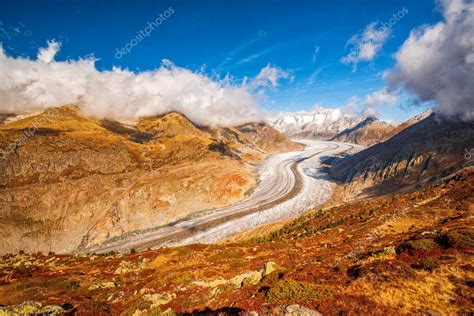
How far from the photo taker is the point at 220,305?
17422 millimetres

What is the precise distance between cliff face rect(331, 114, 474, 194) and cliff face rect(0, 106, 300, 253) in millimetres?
48353

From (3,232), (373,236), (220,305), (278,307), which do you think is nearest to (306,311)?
(278,307)

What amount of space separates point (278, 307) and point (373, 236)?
22.8 meters

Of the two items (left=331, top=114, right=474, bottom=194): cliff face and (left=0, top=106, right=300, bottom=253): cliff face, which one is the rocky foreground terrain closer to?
(left=331, top=114, right=474, bottom=194): cliff face

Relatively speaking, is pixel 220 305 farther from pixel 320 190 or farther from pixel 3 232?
pixel 3 232

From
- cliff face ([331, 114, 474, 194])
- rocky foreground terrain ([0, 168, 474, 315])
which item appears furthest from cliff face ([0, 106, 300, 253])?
rocky foreground terrain ([0, 168, 474, 315])

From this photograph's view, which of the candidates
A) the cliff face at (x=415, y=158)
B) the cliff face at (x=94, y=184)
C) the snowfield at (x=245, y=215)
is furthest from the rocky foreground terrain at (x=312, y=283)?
the cliff face at (x=94, y=184)

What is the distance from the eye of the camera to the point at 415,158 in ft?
290

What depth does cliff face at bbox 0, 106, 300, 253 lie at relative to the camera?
91.4 m

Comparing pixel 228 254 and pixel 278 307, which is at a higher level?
pixel 278 307

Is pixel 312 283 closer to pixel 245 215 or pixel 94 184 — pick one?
pixel 245 215

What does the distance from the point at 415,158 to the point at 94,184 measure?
122m

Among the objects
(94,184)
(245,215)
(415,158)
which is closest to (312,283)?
(245,215)

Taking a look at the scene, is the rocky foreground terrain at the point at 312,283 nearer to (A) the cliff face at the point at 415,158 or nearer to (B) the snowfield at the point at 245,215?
(B) the snowfield at the point at 245,215
